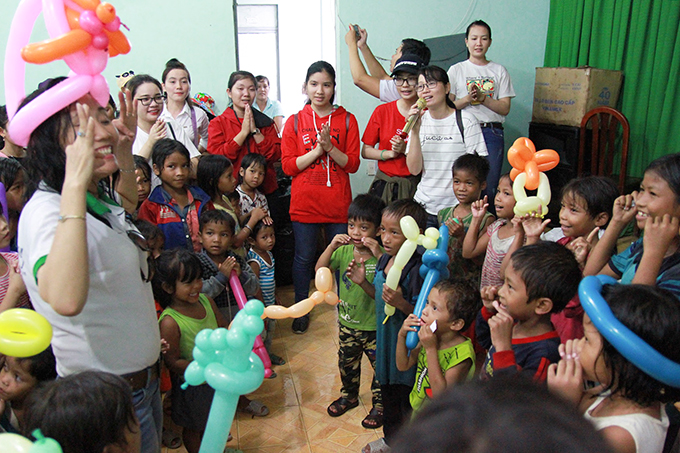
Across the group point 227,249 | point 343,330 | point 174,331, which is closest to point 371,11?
point 227,249

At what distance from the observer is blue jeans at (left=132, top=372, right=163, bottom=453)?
3.96 feet

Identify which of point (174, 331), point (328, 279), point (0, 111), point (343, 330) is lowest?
point (343, 330)

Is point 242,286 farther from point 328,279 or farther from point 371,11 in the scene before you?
point 371,11

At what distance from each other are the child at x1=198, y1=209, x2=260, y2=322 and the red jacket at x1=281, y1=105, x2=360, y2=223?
64 cm

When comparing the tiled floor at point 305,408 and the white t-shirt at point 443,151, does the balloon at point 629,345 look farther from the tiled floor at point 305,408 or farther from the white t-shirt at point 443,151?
the white t-shirt at point 443,151

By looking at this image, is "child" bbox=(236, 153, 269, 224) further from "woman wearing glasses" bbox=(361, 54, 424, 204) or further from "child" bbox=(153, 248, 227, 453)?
"child" bbox=(153, 248, 227, 453)

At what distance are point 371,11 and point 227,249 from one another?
2964 millimetres

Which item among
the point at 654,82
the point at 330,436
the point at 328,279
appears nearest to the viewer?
the point at 328,279

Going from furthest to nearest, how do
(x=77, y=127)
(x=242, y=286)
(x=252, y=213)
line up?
(x=252, y=213), (x=242, y=286), (x=77, y=127)

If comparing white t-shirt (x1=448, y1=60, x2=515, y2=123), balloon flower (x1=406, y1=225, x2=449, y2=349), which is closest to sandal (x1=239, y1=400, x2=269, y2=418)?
balloon flower (x1=406, y1=225, x2=449, y2=349)

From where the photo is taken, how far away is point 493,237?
2129 mm

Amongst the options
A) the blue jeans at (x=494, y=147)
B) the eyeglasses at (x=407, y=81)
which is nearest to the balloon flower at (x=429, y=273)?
the eyeglasses at (x=407, y=81)

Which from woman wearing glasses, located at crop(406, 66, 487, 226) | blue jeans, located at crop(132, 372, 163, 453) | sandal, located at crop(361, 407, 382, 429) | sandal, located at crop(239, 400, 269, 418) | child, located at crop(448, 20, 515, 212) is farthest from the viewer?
child, located at crop(448, 20, 515, 212)

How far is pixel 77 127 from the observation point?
1106 mm
